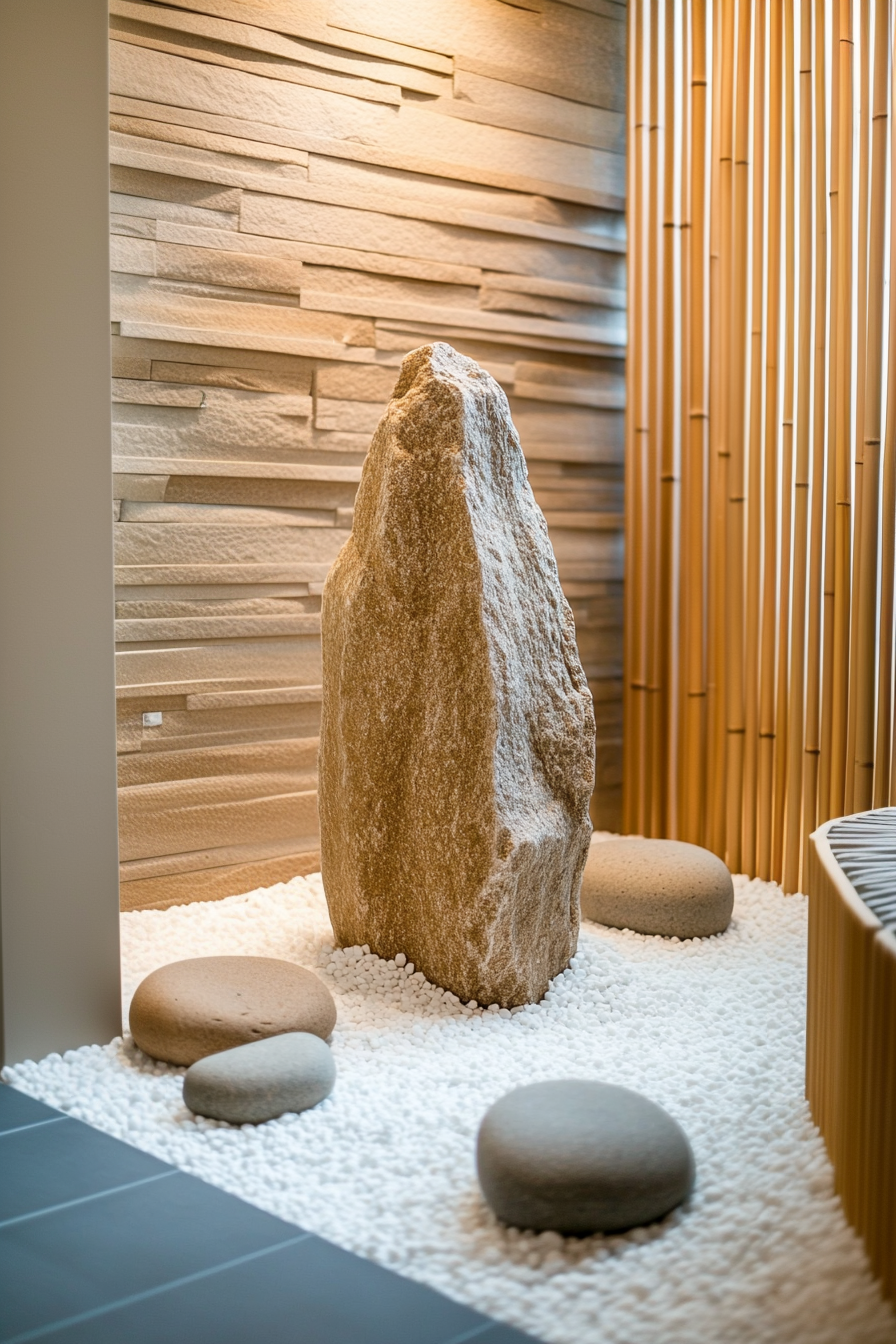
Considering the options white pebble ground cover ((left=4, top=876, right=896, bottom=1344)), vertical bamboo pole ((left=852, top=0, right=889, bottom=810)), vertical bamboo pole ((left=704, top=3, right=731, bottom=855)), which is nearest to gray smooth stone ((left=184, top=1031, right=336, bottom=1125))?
white pebble ground cover ((left=4, top=876, right=896, bottom=1344))

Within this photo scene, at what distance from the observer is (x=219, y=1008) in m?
2.29

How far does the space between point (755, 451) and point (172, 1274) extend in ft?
8.90

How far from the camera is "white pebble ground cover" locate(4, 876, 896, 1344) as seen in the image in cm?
150

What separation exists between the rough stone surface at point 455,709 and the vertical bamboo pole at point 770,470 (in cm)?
98

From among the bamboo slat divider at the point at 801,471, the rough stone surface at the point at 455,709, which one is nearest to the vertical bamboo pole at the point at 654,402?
the bamboo slat divider at the point at 801,471

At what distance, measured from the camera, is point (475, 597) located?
2518 millimetres

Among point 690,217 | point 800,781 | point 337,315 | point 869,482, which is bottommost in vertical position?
point 800,781

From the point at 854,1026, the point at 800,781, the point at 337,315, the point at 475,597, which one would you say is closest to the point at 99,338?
the point at 475,597

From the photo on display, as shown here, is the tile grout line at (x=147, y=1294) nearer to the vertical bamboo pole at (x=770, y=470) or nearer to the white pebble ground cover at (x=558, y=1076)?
the white pebble ground cover at (x=558, y=1076)

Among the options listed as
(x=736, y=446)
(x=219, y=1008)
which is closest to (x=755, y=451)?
(x=736, y=446)

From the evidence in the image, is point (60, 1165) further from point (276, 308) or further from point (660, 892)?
point (276, 308)

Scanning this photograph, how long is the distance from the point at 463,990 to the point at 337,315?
6.29 feet

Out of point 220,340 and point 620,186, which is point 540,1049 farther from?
point 620,186

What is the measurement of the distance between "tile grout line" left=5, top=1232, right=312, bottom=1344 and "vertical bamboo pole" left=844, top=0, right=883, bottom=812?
2.12m
